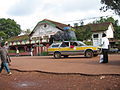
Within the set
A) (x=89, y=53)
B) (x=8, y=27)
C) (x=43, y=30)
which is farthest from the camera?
(x=8, y=27)

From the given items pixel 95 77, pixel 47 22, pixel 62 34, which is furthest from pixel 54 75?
pixel 47 22

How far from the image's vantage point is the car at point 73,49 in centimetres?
1552

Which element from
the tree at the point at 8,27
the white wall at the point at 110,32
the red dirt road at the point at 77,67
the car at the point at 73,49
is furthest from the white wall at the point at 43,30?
the red dirt road at the point at 77,67

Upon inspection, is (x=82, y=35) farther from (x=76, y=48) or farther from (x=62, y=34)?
(x=76, y=48)

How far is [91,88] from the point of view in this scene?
5277 millimetres

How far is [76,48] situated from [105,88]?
10.9m

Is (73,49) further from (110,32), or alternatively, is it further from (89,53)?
(110,32)

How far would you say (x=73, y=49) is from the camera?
16266mm

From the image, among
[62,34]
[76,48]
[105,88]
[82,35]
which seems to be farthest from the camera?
[82,35]

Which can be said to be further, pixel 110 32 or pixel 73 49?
pixel 110 32

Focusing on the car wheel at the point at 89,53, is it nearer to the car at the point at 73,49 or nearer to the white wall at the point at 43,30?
the car at the point at 73,49

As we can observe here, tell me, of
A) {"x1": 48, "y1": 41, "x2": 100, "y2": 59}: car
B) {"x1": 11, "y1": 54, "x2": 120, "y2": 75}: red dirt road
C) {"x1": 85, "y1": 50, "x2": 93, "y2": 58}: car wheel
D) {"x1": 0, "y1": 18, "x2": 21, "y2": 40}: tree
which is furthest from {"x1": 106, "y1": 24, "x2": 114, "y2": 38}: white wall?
{"x1": 0, "y1": 18, "x2": 21, "y2": 40}: tree

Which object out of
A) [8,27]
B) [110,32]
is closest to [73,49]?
[110,32]

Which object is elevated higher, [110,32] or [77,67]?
[110,32]
